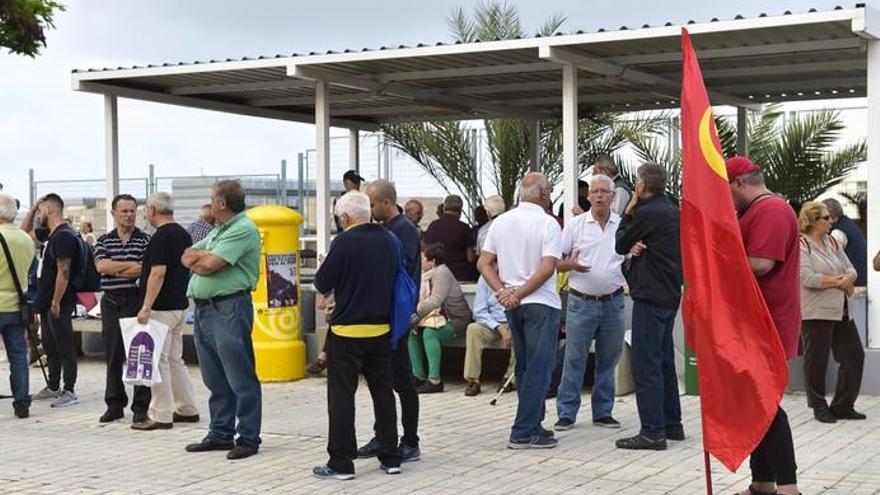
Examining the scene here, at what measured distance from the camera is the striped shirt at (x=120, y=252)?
400 inches

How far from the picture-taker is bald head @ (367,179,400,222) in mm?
8773

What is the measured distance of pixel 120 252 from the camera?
1016 centimetres

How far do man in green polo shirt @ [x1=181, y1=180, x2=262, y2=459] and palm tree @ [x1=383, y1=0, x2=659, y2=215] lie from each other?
13617 mm

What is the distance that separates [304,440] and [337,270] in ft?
6.54

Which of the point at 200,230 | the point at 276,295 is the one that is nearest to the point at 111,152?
the point at 200,230

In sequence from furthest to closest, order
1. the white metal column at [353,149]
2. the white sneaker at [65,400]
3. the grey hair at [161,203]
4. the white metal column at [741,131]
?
the white metal column at [353,149], the white metal column at [741,131], the white sneaker at [65,400], the grey hair at [161,203]

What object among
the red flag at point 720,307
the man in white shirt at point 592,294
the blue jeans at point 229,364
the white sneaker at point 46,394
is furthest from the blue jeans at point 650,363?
the white sneaker at point 46,394

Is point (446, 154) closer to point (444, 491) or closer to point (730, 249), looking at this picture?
point (444, 491)

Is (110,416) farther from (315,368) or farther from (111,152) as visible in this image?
(111,152)

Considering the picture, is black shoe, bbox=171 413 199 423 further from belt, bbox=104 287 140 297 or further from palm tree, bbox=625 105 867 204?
palm tree, bbox=625 105 867 204

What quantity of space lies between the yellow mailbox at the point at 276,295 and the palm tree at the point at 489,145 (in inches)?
375

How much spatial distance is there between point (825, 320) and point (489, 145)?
13.3 m

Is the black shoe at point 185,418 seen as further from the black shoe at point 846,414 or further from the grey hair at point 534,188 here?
the black shoe at point 846,414

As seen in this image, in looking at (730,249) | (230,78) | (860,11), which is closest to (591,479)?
(730,249)
